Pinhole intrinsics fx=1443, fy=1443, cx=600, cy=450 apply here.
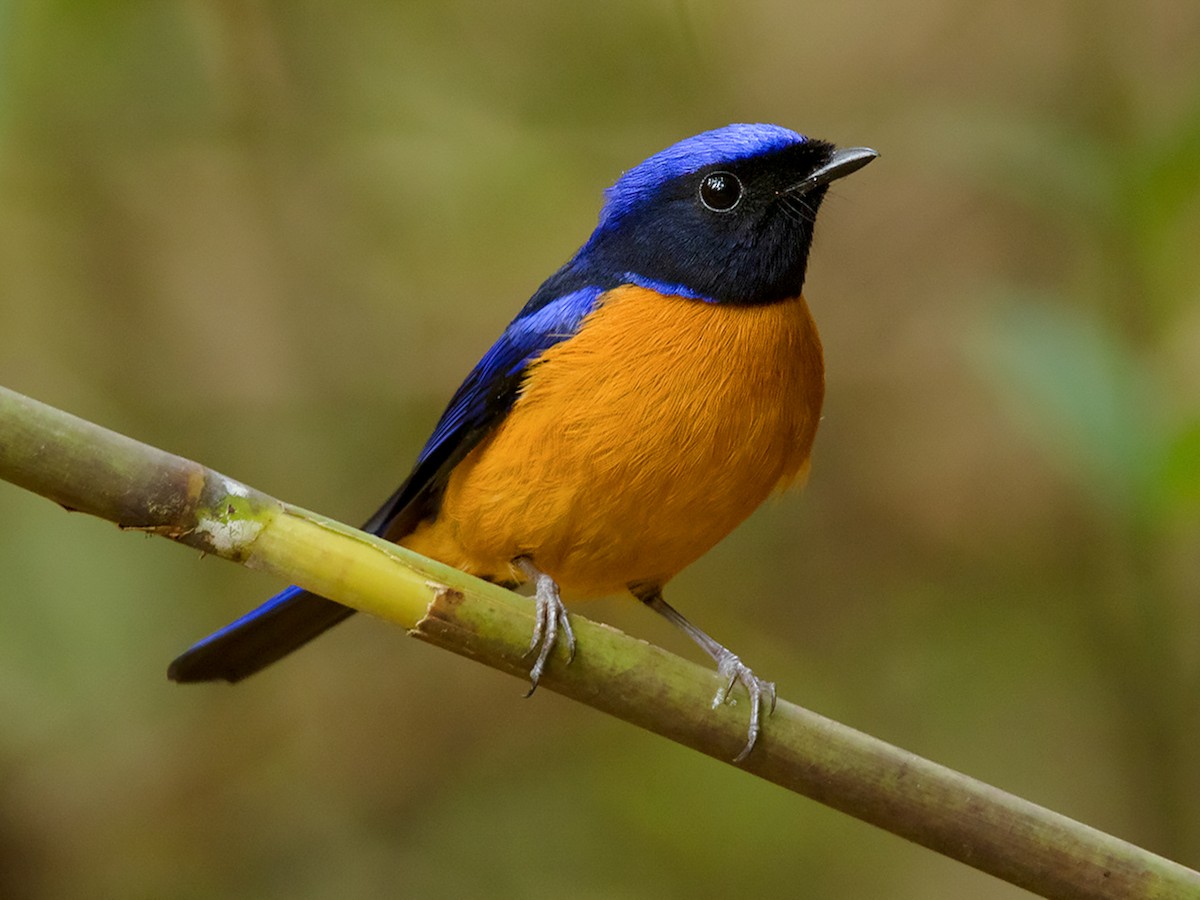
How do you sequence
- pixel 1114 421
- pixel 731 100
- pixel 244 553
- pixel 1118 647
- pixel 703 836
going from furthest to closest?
1. pixel 731 100
2. pixel 703 836
3. pixel 1118 647
4. pixel 1114 421
5. pixel 244 553

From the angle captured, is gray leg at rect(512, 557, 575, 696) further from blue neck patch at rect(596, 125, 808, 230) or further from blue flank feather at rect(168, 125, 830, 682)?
blue neck patch at rect(596, 125, 808, 230)

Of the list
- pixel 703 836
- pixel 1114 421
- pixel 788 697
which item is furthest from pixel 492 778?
pixel 1114 421

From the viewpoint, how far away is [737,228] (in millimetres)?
3457

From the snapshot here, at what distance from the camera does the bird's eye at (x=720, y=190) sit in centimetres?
351

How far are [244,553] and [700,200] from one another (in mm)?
1792

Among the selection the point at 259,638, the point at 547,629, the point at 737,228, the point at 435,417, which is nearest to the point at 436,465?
the point at 259,638

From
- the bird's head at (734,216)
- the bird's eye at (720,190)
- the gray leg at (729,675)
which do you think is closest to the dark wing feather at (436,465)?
the bird's head at (734,216)

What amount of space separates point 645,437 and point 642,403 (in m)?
0.09

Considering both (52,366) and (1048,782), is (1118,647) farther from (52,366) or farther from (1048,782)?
(52,366)

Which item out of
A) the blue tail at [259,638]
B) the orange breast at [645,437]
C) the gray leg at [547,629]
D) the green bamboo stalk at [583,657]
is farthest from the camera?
the blue tail at [259,638]

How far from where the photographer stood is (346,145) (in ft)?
17.2

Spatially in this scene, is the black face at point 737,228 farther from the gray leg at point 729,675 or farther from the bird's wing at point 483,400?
the gray leg at point 729,675

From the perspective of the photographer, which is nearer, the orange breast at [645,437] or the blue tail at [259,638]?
the orange breast at [645,437]

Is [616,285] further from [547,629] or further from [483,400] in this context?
[547,629]
